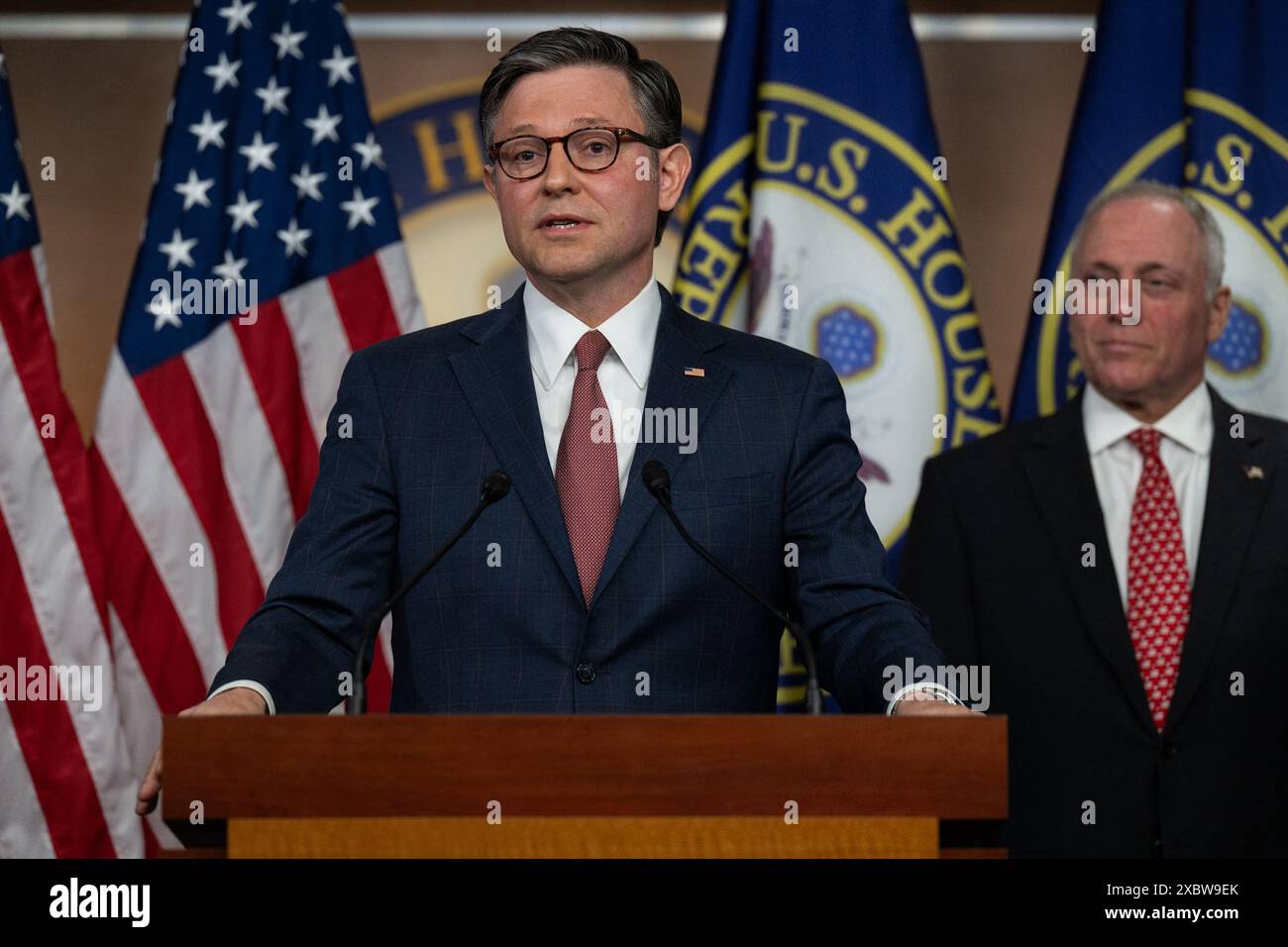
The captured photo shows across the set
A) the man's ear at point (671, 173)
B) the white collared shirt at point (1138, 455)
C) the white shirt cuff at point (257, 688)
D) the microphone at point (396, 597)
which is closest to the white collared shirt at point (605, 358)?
the man's ear at point (671, 173)

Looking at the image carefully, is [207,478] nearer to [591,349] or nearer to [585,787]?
[591,349]

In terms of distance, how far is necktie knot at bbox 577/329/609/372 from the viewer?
2.32 meters

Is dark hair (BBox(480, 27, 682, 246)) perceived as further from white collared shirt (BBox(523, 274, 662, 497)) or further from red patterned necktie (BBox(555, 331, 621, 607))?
red patterned necktie (BBox(555, 331, 621, 607))

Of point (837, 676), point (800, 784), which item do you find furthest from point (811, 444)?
point (800, 784)

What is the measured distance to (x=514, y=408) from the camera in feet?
7.32

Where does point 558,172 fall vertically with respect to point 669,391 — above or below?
above

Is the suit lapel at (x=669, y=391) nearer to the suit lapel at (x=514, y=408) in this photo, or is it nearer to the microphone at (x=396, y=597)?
the suit lapel at (x=514, y=408)

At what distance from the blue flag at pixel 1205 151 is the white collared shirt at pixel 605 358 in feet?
5.40

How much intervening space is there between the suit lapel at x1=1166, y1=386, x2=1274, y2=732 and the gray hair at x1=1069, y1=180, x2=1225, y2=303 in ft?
1.03

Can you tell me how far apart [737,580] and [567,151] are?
789mm

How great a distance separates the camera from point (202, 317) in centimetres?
369

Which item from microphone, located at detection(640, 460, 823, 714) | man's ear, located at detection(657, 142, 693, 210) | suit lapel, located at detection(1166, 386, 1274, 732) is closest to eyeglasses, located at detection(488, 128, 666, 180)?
man's ear, located at detection(657, 142, 693, 210)

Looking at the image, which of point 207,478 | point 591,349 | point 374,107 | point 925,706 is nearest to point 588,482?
point 591,349
